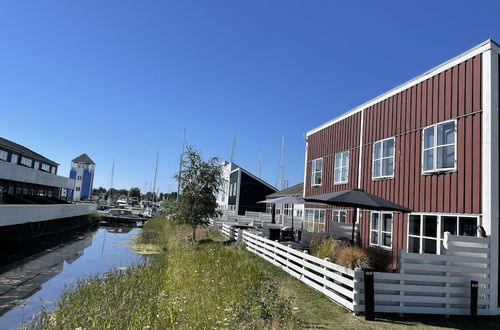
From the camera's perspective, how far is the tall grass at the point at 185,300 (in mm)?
6625

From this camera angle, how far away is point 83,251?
76.4ft

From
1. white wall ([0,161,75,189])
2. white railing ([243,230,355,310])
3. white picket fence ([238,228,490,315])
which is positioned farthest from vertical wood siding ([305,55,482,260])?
white wall ([0,161,75,189])

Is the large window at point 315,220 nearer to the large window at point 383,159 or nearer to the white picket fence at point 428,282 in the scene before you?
the large window at point 383,159

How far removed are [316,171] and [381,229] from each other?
7039 mm

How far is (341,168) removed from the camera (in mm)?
17234

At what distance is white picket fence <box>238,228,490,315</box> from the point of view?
7961mm

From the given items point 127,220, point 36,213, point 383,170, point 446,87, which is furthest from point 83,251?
point 127,220

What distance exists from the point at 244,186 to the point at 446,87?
34.9m

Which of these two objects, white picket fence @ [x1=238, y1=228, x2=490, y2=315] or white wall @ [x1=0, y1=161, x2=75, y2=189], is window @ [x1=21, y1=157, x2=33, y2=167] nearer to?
white wall @ [x1=0, y1=161, x2=75, y2=189]

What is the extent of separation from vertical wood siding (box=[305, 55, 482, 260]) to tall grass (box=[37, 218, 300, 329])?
493 cm

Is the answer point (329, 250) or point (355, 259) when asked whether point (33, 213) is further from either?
point (355, 259)

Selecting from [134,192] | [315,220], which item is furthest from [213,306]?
[134,192]

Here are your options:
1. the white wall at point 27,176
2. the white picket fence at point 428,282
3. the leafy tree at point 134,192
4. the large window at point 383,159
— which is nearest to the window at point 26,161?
the white wall at point 27,176

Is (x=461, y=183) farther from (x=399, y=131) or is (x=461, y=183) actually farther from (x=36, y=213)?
(x=36, y=213)
